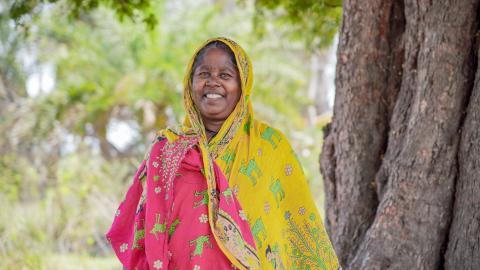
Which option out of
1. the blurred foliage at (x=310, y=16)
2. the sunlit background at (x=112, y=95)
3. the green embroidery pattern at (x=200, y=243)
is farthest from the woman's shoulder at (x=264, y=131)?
the sunlit background at (x=112, y=95)

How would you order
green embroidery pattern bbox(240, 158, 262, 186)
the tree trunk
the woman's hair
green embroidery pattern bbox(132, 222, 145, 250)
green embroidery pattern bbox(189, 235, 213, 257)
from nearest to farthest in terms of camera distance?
green embroidery pattern bbox(189, 235, 213, 257), green embroidery pattern bbox(132, 222, 145, 250), green embroidery pattern bbox(240, 158, 262, 186), the woman's hair, the tree trunk

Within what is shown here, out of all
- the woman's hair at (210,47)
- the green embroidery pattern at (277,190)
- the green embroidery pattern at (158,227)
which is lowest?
the green embroidery pattern at (158,227)

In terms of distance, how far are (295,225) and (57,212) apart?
5.92m

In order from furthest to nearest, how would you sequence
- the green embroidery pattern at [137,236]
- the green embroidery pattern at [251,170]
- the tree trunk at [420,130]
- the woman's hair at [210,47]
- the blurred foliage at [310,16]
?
the blurred foliage at [310,16] < the tree trunk at [420,130] < the woman's hair at [210,47] < the green embroidery pattern at [251,170] < the green embroidery pattern at [137,236]

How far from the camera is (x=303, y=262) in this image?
3047 mm

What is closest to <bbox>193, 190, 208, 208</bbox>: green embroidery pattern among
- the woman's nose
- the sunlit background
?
the woman's nose

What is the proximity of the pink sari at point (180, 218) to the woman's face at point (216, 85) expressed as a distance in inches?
7.3

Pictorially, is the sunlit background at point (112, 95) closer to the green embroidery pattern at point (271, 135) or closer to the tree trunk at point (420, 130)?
the tree trunk at point (420, 130)

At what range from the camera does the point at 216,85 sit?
2.94 m

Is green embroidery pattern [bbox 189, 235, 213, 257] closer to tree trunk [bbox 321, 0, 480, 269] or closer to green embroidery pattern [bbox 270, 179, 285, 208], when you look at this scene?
green embroidery pattern [bbox 270, 179, 285, 208]

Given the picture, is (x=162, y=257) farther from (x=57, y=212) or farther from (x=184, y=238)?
(x=57, y=212)

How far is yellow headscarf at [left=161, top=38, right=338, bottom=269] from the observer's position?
2.87 m

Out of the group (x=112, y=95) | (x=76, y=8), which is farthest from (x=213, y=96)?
(x=112, y=95)

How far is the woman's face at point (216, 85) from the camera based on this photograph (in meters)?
2.95
